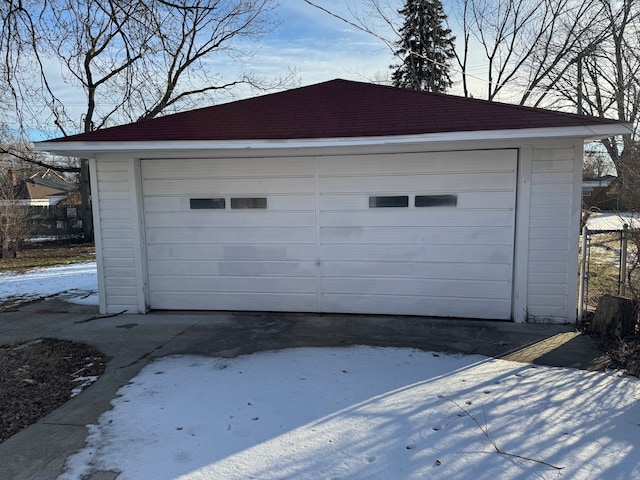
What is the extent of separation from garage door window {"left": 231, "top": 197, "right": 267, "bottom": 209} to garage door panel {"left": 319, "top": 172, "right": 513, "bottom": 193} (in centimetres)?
89

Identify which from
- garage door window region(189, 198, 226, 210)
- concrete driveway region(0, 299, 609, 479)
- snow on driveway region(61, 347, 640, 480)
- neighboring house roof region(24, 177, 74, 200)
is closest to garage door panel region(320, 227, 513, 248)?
concrete driveway region(0, 299, 609, 479)

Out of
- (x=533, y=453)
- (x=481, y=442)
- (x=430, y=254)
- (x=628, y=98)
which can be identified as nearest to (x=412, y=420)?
(x=481, y=442)

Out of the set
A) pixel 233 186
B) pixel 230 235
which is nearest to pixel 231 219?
pixel 230 235

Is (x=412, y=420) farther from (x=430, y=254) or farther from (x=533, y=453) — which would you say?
(x=430, y=254)

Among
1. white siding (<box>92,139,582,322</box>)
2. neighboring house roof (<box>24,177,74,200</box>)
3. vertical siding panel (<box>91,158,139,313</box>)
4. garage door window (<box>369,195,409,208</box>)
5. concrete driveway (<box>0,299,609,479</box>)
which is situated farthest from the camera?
neighboring house roof (<box>24,177,74,200</box>)

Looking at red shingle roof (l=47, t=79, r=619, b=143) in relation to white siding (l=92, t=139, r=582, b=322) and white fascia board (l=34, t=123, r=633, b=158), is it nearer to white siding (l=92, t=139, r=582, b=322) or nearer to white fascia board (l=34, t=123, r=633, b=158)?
white fascia board (l=34, t=123, r=633, b=158)

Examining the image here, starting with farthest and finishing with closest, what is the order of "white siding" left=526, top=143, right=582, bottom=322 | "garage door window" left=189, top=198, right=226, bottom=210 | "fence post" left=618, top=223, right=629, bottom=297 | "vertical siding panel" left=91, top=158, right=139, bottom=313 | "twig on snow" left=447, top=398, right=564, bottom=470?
"garage door window" left=189, top=198, right=226, bottom=210 → "vertical siding panel" left=91, top=158, right=139, bottom=313 → "white siding" left=526, top=143, right=582, bottom=322 → "fence post" left=618, top=223, right=629, bottom=297 → "twig on snow" left=447, top=398, right=564, bottom=470

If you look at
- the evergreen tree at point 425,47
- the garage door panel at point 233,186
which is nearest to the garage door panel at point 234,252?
the garage door panel at point 233,186

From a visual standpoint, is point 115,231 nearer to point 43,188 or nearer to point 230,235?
point 230,235

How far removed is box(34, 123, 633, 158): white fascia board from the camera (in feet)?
16.0

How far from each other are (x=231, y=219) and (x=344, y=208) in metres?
1.68

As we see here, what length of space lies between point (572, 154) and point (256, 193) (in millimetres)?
4179

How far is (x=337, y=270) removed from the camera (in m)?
6.15

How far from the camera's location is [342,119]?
19.4ft
